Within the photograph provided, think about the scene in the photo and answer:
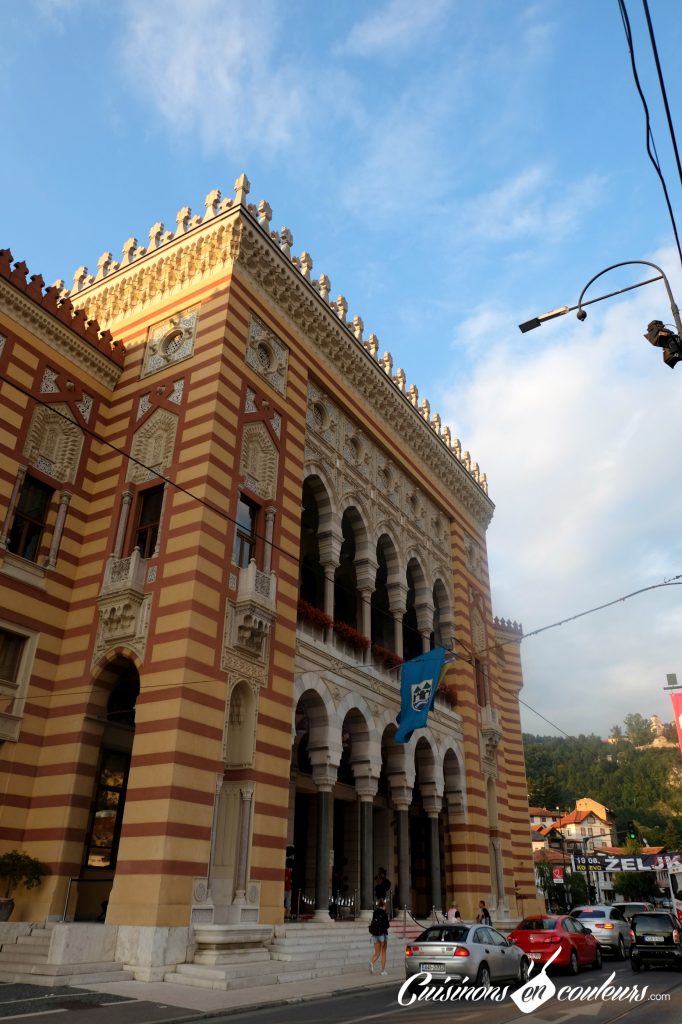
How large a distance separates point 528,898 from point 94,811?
856 inches

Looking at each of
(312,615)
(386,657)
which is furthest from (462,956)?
(386,657)

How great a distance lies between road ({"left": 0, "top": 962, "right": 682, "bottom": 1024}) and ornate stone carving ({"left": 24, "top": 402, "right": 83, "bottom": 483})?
37.8 ft

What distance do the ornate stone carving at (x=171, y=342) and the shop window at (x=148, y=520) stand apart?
376 cm

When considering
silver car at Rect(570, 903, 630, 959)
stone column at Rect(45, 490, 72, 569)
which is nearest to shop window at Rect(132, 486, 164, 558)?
stone column at Rect(45, 490, 72, 569)

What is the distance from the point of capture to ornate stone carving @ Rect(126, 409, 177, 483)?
19000 mm

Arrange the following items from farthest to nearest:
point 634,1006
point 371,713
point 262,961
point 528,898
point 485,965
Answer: point 528,898 < point 371,713 < point 262,961 < point 485,965 < point 634,1006

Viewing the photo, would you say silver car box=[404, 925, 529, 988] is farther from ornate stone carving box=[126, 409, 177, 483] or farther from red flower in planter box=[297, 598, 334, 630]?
ornate stone carving box=[126, 409, 177, 483]

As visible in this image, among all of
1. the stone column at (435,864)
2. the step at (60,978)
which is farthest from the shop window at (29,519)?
the stone column at (435,864)

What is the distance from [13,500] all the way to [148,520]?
3211 mm

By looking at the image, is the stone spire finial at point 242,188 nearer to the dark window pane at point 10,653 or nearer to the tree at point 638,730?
the dark window pane at point 10,653

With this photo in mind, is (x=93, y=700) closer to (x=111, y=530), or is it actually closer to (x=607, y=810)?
(x=111, y=530)

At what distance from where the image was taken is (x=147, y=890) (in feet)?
45.4

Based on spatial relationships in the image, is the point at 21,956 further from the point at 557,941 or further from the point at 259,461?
the point at 259,461

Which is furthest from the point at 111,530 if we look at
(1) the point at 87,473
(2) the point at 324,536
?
(2) the point at 324,536
